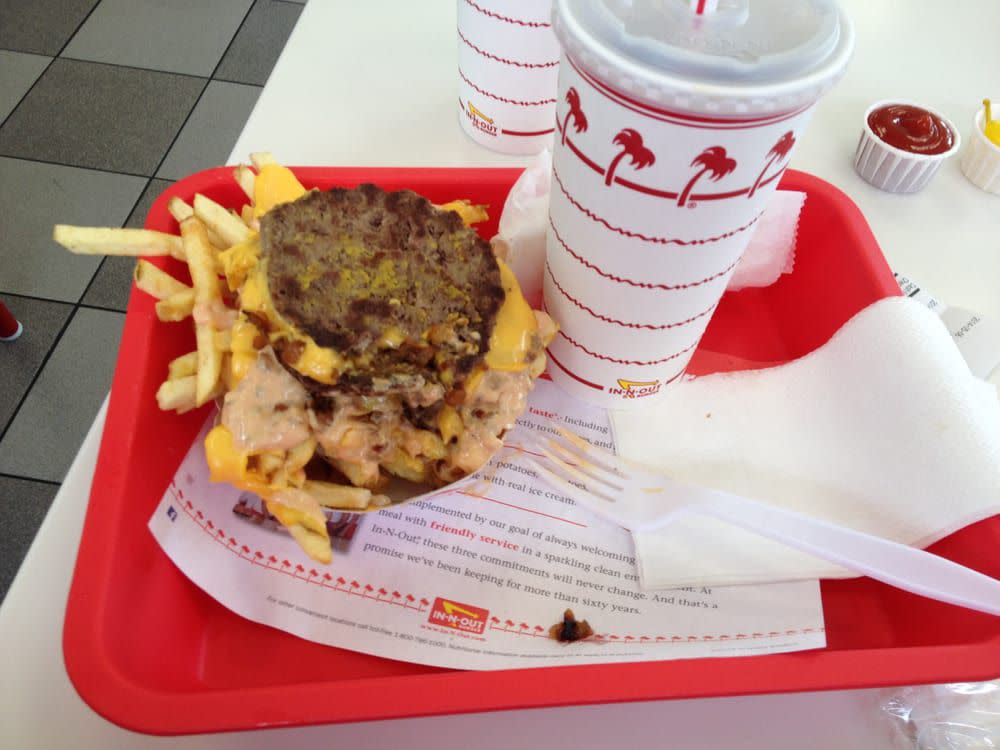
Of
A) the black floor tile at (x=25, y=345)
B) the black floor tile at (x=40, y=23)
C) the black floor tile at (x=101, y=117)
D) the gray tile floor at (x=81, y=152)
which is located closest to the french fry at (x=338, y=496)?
the gray tile floor at (x=81, y=152)

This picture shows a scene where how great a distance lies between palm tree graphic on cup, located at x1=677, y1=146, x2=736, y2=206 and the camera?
1.95 feet

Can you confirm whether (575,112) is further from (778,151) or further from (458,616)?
(458,616)

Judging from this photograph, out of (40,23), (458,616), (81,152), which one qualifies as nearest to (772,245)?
(458,616)

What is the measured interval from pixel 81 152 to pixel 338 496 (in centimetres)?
195

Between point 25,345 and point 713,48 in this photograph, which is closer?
point 713,48

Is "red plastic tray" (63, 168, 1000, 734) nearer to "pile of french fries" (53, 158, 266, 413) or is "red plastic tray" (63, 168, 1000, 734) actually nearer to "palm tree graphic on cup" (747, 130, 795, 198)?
"pile of french fries" (53, 158, 266, 413)

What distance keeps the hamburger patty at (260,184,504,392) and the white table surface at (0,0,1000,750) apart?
378mm

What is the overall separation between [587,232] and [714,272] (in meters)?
0.14

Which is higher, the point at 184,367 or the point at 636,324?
the point at 636,324

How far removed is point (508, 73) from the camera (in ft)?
3.35

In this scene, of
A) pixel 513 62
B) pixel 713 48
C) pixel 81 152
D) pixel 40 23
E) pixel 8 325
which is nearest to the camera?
pixel 713 48

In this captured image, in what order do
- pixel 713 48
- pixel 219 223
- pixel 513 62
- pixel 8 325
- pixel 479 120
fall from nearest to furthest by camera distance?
1. pixel 713 48
2. pixel 219 223
3. pixel 513 62
4. pixel 479 120
5. pixel 8 325

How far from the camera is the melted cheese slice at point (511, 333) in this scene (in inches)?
31.0

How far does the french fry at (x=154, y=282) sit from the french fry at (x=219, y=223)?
0.27 ft
